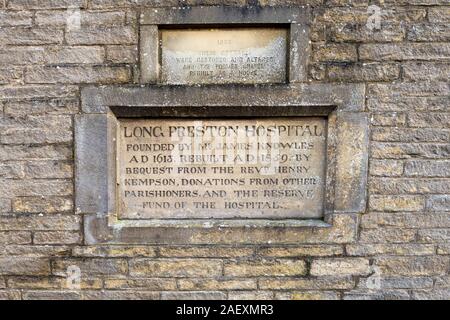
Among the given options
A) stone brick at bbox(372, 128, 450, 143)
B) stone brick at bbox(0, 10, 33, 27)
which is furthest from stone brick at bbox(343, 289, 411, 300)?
stone brick at bbox(0, 10, 33, 27)

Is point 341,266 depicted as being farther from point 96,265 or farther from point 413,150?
point 96,265

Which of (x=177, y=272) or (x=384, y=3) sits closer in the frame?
(x=384, y=3)

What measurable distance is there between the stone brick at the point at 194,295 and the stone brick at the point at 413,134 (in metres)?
1.59

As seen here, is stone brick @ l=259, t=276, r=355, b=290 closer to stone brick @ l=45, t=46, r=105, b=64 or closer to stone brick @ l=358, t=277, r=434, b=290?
stone brick @ l=358, t=277, r=434, b=290

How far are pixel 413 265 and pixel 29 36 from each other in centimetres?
309

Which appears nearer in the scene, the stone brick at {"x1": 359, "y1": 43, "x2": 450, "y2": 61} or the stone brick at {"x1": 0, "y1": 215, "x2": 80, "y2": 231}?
the stone brick at {"x1": 359, "y1": 43, "x2": 450, "y2": 61}

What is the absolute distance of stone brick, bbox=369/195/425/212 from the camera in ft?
7.92

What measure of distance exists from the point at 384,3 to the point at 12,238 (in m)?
3.02

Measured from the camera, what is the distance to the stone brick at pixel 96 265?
2484 mm

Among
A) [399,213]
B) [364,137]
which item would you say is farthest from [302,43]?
[399,213]

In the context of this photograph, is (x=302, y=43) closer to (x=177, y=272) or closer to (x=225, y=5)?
(x=225, y=5)

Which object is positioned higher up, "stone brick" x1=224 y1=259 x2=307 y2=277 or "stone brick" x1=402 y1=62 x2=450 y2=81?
"stone brick" x1=402 y1=62 x2=450 y2=81

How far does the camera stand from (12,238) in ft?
8.11

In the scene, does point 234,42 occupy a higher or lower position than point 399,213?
higher
